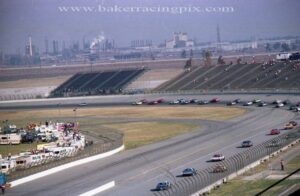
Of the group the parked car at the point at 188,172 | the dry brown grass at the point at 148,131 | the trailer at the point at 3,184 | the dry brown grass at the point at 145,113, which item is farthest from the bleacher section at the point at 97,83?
the trailer at the point at 3,184

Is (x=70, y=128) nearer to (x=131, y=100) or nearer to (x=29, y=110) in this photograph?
(x=29, y=110)

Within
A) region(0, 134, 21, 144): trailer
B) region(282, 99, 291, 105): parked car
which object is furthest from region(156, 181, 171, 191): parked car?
region(282, 99, 291, 105): parked car

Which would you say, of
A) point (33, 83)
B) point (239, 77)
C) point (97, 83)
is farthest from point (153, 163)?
point (33, 83)

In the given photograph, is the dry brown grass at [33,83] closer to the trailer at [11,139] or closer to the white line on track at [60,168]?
the trailer at [11,139]

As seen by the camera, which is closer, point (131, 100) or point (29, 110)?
point (29, 110)

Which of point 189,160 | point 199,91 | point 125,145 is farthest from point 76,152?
point 199,91
